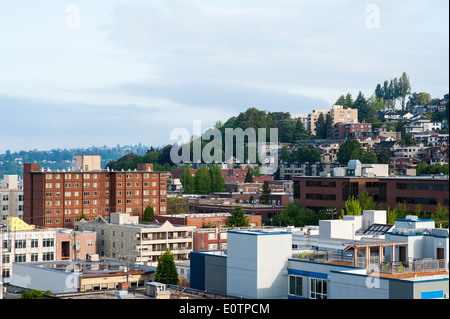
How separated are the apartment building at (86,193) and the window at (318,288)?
46.8m

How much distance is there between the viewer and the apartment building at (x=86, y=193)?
2650 inches

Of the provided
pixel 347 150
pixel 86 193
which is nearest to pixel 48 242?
pixel 86 193

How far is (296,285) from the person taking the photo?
917 inches

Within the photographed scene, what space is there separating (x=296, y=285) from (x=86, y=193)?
48429 mm

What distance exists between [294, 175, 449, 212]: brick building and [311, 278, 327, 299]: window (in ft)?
117

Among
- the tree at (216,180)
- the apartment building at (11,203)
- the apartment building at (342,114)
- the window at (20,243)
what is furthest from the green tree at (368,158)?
the window at (20,243)

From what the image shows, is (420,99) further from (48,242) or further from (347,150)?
(48,242)

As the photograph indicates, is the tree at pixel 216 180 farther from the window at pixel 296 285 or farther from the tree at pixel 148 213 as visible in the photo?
the window at pixel 296 285

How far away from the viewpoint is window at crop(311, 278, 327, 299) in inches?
884

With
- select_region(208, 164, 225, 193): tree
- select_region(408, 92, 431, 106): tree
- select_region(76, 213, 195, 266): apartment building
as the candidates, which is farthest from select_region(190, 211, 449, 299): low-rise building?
select_region(408, 92, 431, 106): tree

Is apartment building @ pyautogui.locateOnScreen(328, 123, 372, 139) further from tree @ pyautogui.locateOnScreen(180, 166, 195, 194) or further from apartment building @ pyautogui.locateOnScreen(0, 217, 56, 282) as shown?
apartment building @ pyautogui.locateOnScreen(0, 217, 56, 282)

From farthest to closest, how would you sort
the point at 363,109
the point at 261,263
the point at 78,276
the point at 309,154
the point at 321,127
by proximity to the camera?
the point at 363,109 → the point at 321,127 → the point at 309,154 → the point at 78,276 → the point at 261,263
